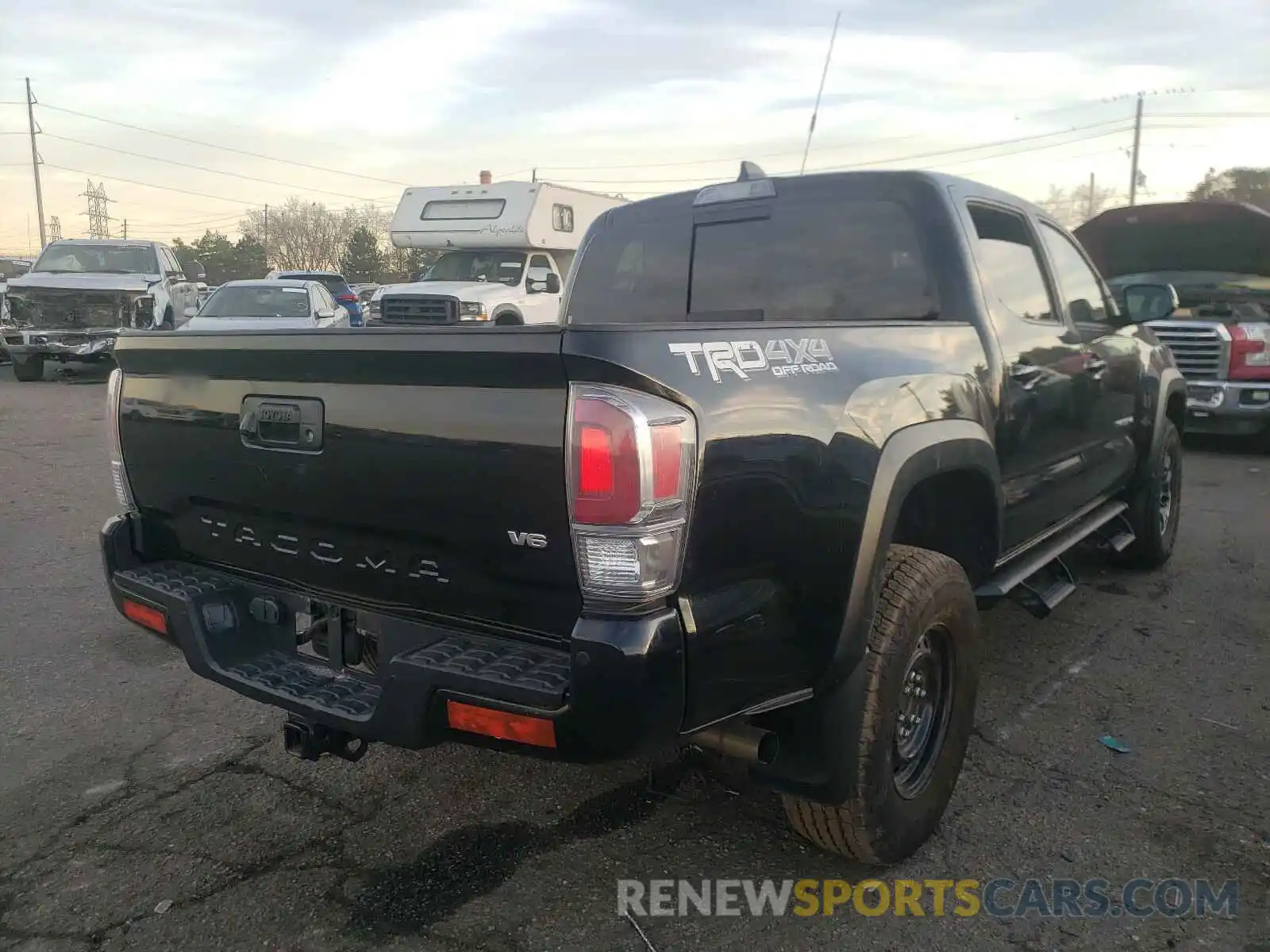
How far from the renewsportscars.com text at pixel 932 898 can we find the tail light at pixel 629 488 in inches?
44.3

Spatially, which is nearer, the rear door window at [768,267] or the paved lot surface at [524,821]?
the paved lot surface at [524,821]

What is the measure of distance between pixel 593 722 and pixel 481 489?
0.58 meters

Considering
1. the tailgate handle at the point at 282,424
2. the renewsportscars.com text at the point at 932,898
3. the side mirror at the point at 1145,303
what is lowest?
the renewsportscars.com text at the point at 932,898

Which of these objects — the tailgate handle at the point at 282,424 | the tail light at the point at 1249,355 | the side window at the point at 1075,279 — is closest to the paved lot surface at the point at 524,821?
the tailgate handle at the point at 282,424

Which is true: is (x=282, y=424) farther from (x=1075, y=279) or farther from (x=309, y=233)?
(x=309, y=233)

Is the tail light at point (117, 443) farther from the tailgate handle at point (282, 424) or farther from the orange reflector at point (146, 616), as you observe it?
the tailgate handle at point (282, 424)

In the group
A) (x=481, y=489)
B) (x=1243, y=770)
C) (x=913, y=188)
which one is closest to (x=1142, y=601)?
(x=1243, y=770)

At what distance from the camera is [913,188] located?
350cm

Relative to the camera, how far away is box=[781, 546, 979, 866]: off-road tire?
2.54 meters

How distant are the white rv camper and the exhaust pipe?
13089 millimetres

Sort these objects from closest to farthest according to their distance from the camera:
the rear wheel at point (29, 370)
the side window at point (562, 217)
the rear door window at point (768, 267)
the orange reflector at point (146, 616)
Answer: the orange reflector at point (146, 616)
the rear door window at point (768, 267)
the rear wheel at point (29, 370)
the side window at point (562, 217)

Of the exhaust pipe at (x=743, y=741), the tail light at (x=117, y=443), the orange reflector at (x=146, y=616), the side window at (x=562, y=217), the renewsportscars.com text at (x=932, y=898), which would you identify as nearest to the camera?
the exhaust pipe at (x=743, y=741)

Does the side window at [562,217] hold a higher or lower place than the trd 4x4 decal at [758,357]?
higher

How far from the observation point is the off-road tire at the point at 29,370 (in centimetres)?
1578
